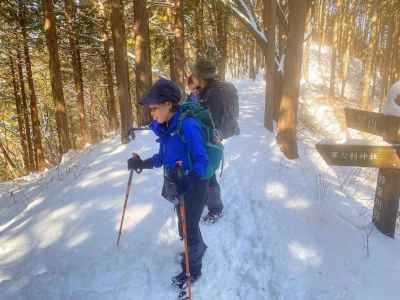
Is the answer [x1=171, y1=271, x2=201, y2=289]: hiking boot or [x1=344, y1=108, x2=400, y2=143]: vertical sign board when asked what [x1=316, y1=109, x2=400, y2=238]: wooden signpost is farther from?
[x1=171, y1=271, x2=201, y2=289]: hiking boot

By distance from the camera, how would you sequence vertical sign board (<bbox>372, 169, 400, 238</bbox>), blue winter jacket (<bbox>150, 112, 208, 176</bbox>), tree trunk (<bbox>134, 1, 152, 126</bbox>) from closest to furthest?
blue winter jacket (<bbox>150, 112, 208, 176</bbox>)
vertical sign board (<bbox>372, 169, 400, 238</bbox>)
tree trunk (<bbox>134, 1, 152, 126</bbox>)

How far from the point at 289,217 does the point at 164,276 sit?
2.16 meters

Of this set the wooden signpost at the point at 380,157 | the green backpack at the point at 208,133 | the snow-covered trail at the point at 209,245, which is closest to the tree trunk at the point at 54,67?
the snow-covered trail at the point at 209,245

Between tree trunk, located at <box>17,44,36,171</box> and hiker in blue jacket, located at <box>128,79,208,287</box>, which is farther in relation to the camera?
tree trunk, located at <box>17,44,36,171</box>

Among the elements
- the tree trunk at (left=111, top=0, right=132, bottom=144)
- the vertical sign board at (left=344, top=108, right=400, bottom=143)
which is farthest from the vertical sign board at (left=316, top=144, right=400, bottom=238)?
the tree trunk at (left=111, top=0, right=132, bottom=144)

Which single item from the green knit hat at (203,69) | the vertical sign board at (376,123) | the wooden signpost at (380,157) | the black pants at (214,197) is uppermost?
the green knit hat at (203,69)

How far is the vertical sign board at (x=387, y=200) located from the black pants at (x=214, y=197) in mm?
2151

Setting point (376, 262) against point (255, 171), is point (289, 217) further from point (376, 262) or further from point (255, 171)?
point (255, 171)

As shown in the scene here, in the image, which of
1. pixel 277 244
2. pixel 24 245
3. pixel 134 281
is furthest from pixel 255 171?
pixel 24 245

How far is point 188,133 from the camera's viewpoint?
297 centimetres

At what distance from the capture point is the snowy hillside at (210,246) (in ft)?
11.5

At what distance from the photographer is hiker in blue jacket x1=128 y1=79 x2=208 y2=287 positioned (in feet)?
9.68

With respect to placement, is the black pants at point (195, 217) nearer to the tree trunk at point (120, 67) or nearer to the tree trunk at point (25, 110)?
the tree trunk at point (120, 67)

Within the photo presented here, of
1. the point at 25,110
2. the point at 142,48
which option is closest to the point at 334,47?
the point at 142,48
